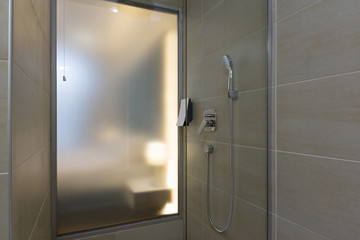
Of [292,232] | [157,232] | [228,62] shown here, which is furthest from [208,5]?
[157,232]

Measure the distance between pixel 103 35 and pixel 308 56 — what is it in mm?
1282

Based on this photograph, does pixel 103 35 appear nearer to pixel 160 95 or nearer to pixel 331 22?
pixel 160 95

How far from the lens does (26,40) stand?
821mm

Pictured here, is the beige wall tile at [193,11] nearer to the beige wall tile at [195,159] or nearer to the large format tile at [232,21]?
the large format tile at [232,21]

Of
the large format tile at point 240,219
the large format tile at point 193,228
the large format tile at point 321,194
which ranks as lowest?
the large format tile at point 193,228

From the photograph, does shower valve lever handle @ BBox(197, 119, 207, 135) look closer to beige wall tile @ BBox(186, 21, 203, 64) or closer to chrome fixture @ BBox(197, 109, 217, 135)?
chrome fixture @ BBox(197, 109, 217, 135)

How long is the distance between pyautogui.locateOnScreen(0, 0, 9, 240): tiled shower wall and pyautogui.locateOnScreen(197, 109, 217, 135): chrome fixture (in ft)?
2.91

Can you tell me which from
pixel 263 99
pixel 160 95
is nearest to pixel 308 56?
pixel 263 99

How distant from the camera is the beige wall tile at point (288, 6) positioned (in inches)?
35.9

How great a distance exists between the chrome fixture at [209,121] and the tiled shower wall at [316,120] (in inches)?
12.3

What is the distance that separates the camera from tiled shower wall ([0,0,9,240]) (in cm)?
62

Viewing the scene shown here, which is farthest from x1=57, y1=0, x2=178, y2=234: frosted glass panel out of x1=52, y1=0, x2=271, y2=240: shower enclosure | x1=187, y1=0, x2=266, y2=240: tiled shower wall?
x1=187, y1=0, x2=266, y2=240: tiled shower wall

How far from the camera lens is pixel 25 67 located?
2.70ft

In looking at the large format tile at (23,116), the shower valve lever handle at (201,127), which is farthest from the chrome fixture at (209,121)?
the large format tile at (23,116)
